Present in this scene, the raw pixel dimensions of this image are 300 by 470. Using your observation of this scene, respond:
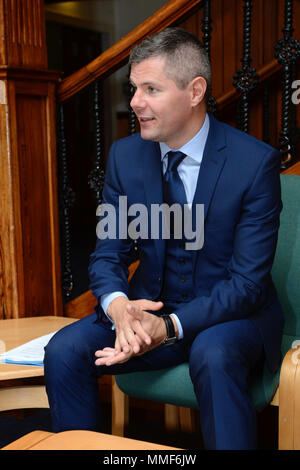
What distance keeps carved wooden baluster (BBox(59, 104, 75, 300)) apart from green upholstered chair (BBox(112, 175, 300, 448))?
0.70 meters

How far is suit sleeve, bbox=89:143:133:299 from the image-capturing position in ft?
6.01

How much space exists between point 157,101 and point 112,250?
504 millimetres

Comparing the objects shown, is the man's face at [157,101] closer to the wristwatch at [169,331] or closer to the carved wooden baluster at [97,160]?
the wristwatch at [169,331]

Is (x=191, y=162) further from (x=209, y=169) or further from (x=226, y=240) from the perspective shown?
(x=226, y=240)

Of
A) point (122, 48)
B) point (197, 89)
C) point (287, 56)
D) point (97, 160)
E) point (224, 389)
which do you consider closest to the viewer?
point (224, 389)

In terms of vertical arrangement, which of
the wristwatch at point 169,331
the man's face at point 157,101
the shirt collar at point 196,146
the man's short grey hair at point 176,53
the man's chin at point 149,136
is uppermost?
the man's short grey hair at point 176,53

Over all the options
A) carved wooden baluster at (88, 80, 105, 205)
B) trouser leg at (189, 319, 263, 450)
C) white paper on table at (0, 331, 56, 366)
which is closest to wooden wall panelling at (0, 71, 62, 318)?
carved wooden baluster at (88, 80, 105, 205)

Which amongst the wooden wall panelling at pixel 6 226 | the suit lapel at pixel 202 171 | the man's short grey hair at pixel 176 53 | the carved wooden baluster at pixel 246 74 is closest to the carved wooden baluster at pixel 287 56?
the carved wooden baluster at pixel 246 74

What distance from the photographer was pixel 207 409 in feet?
4.71

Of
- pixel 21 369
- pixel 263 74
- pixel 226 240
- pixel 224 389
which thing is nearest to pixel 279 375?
pixel 224 389

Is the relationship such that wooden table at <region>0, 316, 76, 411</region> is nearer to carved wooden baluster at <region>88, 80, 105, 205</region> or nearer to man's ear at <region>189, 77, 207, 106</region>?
carved wooden baluster at <region>88, 80, 105, 205</region>

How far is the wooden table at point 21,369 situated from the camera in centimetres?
183

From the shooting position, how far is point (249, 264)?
166cm
